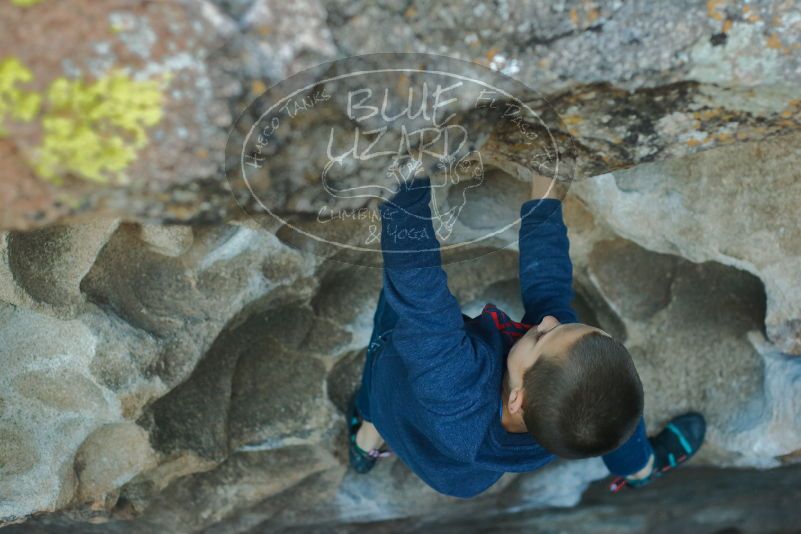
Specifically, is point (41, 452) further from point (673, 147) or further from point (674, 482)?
point (674, 482)

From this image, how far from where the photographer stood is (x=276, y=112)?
0.68 metres

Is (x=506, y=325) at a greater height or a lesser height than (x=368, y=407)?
greater

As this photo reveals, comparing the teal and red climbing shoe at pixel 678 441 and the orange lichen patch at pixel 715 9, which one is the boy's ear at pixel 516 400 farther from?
the teal and red climbing shoe at pixel 678 441

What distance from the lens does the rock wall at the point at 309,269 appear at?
64 centimetres

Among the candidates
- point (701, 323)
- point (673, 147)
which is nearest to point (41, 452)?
point (673, 147)

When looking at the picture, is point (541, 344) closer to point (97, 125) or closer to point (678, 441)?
point (97, 125)

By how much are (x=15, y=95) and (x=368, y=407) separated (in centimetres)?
83

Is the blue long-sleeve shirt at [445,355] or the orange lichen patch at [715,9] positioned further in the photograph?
the blue long-sleeve shirt at [445,355]

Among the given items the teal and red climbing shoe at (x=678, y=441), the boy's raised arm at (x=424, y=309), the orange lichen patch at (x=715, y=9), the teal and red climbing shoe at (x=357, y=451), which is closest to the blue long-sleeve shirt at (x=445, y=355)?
the boy's raised arm at (x=424, y=309)

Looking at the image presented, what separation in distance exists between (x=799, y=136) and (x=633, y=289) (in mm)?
423

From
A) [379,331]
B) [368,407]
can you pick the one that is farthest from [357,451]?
[379,331]

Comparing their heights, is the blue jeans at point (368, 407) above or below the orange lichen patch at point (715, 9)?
below

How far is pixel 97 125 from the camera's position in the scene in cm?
63

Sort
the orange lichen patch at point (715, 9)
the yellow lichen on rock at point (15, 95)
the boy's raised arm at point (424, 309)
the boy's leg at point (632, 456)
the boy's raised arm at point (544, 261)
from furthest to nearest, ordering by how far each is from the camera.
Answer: the boy's leg at point (632, 456) → the boy's raised arm at point (544, 261) → the boy's raised arm at point (424, 309) → the orange lichen patch at point (715, 9) → the yellow lichen on rock at point (15, 95)
